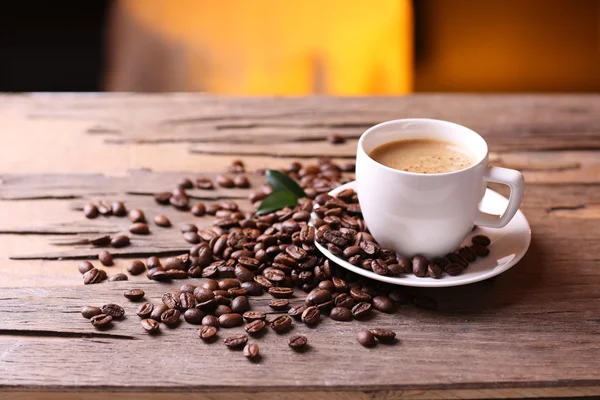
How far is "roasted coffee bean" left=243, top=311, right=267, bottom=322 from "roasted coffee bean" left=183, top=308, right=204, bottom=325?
0.06 meters

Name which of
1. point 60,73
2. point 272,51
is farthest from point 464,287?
point 60,73

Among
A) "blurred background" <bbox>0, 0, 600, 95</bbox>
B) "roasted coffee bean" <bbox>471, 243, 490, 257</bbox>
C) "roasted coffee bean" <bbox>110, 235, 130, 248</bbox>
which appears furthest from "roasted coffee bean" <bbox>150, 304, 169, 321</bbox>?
"blurred background" <bbox>0, 0, 600, 95</bbox>

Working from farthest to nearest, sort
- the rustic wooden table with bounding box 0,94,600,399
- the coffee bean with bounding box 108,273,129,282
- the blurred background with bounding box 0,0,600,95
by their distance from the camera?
the blurred background with bounding box 0,0,600,95, the coffee bean with bounding box 108,273,129,282, the rustic wooden table with bounding box 0,94,600,399

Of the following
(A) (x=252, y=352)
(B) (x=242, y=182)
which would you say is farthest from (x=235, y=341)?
(B) (x=242, y=182)

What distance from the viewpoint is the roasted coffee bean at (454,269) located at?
3.43 ft

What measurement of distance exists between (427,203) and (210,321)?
1.16ft

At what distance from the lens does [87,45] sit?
10.4ft

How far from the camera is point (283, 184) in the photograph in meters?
1.30

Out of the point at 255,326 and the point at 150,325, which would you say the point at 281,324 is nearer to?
the point at 255,326

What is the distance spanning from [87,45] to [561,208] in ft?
8.01

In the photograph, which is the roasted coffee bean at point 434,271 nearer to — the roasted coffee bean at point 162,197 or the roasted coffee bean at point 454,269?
the roasted coffee bean at point 454,269

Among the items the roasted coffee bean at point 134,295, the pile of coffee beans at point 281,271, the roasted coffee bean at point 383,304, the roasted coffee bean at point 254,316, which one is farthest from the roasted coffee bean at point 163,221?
the roasted coffee bean at point 383,304

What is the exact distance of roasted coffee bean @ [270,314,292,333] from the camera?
100 cm

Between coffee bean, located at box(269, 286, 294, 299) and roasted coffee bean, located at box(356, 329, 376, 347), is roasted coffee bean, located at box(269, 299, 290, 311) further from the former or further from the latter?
roasted coffee bean, located at box(356, 329, 376, 347)
